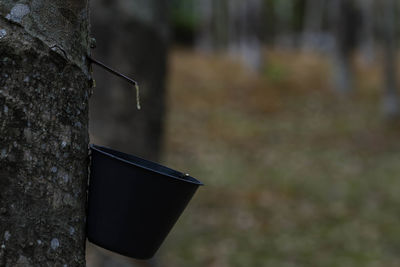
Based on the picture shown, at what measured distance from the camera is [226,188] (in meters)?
8.93

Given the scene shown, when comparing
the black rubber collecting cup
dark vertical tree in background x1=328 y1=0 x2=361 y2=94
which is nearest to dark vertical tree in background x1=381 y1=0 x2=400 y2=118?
dark vertical tree in background x1=328 y1=0 x2=361 y2=94

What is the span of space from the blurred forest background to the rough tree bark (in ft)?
12.0

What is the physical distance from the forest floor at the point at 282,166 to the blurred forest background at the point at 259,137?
0.08 ft

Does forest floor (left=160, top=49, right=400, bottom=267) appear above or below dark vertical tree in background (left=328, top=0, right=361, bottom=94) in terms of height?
below

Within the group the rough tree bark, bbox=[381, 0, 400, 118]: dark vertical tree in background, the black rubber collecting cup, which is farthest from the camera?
bbox=[381, 0, 400, 118]: dark vertical tree in background

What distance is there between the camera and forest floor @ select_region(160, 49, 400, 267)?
23.0ft

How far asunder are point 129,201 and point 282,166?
8514 mm

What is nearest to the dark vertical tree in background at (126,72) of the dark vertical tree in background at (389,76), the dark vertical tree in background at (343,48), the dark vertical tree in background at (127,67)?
the dark vertical tree in background at (127,67)

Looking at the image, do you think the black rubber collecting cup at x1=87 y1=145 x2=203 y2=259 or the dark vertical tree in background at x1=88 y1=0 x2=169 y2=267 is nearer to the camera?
the black rubber collecting cup at x1=87 y1=145 x2=203 y2=259

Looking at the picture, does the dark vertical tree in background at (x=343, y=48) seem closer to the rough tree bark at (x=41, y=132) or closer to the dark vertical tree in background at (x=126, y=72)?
the dark vertical tree in background at (x=126, y=72)

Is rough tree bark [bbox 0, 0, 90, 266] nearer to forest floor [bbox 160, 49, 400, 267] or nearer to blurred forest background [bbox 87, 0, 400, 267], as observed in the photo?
blurred forest background [bbox 87, 0, 400, 267]

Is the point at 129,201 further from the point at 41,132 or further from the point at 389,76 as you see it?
the point at 389,76

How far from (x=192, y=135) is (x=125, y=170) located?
382 inches

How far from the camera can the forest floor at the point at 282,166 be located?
702 centimetres
